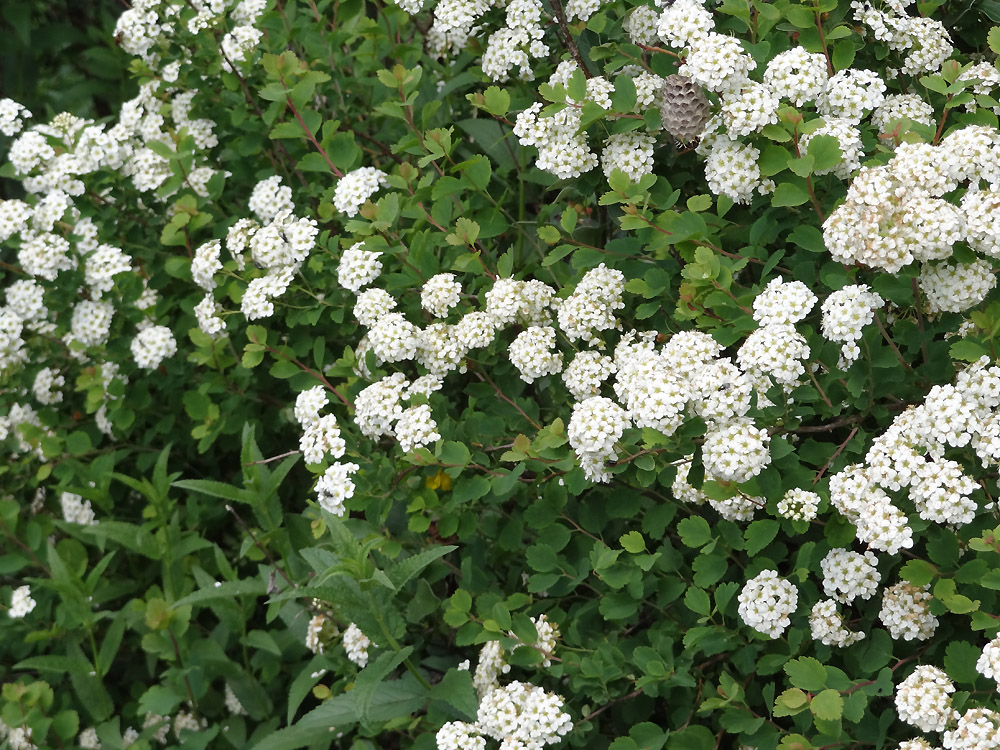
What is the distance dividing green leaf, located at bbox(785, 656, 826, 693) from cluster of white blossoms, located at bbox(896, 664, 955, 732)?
0.47 ft

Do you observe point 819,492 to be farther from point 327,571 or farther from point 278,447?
point 278,447

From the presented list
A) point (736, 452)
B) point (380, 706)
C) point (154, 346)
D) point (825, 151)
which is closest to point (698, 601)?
point (736, 452)

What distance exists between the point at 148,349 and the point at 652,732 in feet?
6.28

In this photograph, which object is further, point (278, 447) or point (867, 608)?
point (278, 447)

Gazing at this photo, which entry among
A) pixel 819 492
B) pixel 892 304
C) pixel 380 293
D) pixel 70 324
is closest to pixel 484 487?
pixel 380 293

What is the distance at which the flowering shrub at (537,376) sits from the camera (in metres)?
1.90

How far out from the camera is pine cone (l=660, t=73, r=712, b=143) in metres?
2.14

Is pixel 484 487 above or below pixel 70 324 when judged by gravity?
above

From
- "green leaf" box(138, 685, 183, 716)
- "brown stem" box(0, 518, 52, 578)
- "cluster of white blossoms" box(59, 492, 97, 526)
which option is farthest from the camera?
"cluster of white blossoms" box(59, 492, 97, 526)

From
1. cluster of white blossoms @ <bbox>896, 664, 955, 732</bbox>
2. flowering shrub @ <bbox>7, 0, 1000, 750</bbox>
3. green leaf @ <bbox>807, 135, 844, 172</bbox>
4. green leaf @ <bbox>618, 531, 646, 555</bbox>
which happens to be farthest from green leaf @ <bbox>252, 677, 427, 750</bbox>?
green leaf @ <bbox>807, 135, 844, 172</bbox>

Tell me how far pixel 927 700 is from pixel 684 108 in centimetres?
130

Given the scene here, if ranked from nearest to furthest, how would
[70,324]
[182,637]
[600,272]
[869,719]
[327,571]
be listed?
[869,719] → [327,571] → [600,272] → [182,637] → [70,324]

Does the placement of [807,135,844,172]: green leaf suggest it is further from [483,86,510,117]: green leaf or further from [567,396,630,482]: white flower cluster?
[483,86,510,117]: green leaf

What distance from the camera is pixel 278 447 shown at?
3.33m
